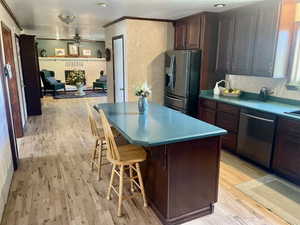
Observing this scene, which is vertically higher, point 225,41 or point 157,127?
point 225,41

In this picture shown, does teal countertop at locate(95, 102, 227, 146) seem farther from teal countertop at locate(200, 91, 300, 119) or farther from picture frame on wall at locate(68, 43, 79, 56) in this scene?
picture frame on wall at locate(68, 43, 79, 56)

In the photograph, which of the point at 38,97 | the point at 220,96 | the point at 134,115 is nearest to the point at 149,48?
the point at 220,96

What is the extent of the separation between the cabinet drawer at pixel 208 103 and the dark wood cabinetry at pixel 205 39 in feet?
0.86

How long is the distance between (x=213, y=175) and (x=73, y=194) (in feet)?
5.22

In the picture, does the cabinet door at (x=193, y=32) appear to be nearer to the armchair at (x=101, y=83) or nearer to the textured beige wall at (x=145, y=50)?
the textured beige wall at (x=145, y=50)

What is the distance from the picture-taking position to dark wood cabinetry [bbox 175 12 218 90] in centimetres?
404

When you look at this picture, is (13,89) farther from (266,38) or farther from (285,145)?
(285,145)

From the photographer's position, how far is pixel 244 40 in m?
3.57

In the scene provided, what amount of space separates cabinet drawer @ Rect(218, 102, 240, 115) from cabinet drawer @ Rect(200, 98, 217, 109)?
117 millimetres

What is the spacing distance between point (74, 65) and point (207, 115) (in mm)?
8719

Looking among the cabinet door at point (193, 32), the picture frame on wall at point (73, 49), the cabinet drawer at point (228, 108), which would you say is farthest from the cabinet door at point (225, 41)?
the picture frame on wall at point (73, 49)

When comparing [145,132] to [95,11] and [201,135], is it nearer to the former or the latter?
[201,135]

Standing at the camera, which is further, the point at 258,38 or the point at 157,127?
the point at 258,38

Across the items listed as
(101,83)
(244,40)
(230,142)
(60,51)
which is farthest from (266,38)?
(60,51)
